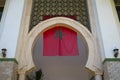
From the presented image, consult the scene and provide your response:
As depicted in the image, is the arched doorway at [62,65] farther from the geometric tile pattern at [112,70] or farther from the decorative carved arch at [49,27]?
the geometric tile pattern at [112,70]

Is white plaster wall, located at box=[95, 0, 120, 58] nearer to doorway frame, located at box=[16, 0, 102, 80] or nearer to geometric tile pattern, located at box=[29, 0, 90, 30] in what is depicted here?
doorway frame, located at box=[16, 0, 102, 80]

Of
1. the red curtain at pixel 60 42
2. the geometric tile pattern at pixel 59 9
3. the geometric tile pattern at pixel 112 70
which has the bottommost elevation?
the geometric tile pattern at pixel 112 70

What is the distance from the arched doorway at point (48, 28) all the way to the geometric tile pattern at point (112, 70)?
13.2 inches

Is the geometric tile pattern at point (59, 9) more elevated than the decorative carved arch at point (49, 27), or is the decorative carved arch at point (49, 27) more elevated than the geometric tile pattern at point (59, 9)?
the geometric tile pattern at point (59, 9)

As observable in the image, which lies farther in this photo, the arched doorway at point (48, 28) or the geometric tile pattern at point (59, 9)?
the geometric tile pattern at point (59, 9)

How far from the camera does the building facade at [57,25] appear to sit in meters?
4.44

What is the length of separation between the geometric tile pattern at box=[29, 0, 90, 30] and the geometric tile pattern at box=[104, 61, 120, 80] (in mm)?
1481

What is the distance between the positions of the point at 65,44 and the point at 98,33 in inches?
39.5

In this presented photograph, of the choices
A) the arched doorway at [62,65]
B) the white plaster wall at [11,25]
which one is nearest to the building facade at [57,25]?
the white plaster wall at [11,25]

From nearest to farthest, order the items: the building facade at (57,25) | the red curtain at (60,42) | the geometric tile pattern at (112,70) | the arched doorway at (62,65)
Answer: the geometric tile pattern at (112,70), the building facade at (57,25), the red curtain at (60,42), the arched doorway at (62,65)

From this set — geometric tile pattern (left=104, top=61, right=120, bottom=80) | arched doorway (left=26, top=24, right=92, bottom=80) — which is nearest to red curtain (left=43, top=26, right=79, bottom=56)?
geometric tile pattern (left=104, top=61, right=120, bottom=80)

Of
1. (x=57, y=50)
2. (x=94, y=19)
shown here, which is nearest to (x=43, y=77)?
(x=57, y=50)

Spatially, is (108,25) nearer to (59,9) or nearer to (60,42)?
(60,42)

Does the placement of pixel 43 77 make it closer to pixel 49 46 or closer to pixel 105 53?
pixel 49 46
